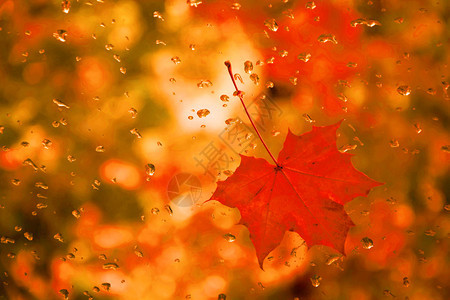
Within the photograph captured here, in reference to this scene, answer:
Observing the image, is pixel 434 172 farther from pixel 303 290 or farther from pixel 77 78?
pixel 77 78

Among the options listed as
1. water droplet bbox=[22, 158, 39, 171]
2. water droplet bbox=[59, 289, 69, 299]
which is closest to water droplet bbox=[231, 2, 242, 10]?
water droplet bbox=[22, 158, 39, 171]

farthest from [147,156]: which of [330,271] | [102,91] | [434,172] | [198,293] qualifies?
[434,172]

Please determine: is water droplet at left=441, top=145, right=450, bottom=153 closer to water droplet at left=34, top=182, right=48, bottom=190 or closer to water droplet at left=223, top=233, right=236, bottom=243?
water droplet at left=223, top=233, right=236, bottom=243

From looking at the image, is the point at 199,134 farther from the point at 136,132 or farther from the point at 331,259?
the point at 331,259

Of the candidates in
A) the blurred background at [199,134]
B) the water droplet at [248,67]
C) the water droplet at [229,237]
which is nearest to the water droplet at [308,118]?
the blurred background at [199,134]

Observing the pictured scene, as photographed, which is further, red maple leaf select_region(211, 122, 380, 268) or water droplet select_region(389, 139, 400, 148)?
water droplet select_region(389, 139, 400, 148)

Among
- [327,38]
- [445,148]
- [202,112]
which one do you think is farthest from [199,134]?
[445,148]

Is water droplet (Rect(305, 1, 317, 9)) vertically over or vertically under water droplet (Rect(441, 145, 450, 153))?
over
